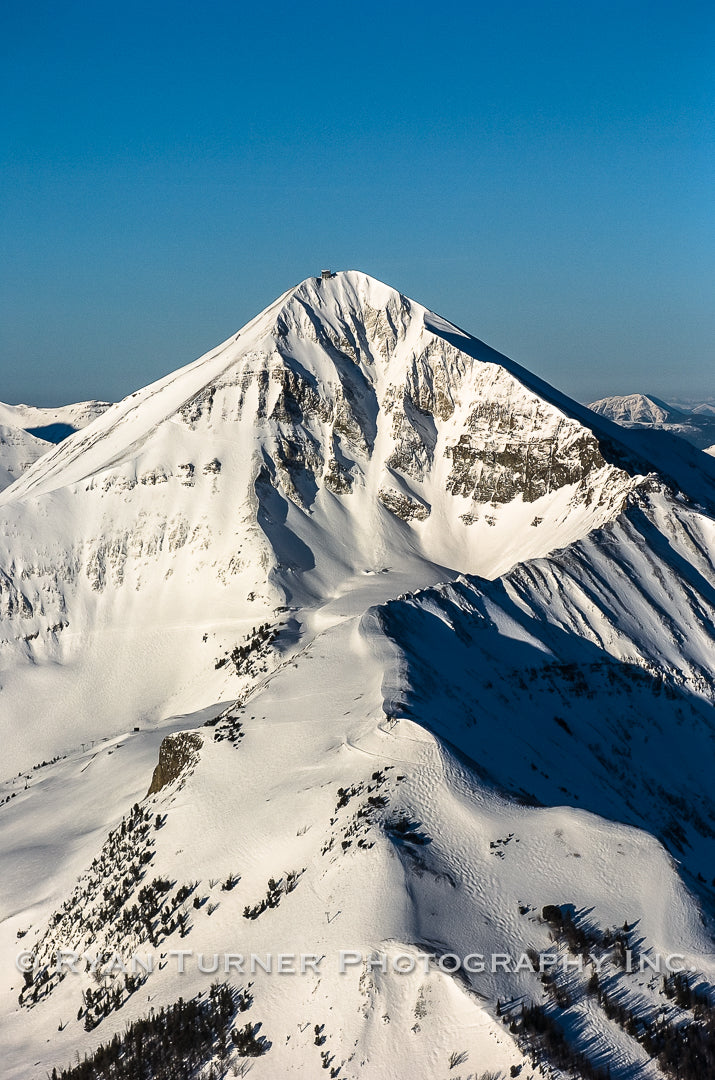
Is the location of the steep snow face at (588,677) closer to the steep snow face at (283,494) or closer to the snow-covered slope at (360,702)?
the snow-covered slope at (360,702)

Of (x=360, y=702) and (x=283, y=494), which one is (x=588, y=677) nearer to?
(x=360, y=702)

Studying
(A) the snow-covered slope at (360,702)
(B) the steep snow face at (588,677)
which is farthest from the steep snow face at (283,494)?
(B) the steep snow face at (588,677)

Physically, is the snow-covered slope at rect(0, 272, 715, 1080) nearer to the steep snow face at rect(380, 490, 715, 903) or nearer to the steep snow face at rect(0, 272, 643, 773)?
the steep snow face at rect(380, 490, 715, 903)

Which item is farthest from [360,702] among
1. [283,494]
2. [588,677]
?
[283,494]

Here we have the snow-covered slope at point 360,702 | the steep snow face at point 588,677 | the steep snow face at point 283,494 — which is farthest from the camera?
the steep snow face at point 283,494

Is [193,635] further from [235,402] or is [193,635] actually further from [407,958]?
[407,958]

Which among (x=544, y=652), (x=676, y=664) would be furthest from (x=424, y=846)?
(x=676, y=664)
